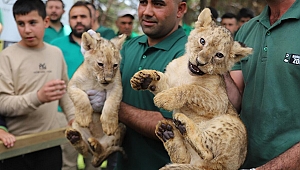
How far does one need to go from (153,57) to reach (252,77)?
36.5 inches

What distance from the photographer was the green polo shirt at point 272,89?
9.42 feet

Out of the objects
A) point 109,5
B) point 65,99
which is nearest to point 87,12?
point 65,99

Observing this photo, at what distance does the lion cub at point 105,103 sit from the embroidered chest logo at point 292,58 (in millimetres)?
1410

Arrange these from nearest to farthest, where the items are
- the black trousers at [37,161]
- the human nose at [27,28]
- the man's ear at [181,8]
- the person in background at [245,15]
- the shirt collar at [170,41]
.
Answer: the shirt collar at [170,41] < the man's ear at [181,8] < the black trousers at [37,161] < the human nose at [27,28] < the person in background at [245,15]

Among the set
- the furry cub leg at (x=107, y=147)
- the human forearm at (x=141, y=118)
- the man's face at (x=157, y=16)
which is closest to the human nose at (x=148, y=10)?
the man's face at (x=157, y=16)

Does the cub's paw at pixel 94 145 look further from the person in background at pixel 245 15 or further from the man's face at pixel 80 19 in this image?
the person in background at pixel 245 15

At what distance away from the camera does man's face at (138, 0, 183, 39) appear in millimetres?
3580

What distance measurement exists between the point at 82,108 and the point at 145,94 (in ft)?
1.89

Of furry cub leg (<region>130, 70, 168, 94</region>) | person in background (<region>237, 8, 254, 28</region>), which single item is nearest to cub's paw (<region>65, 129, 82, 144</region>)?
furry cub leg (<region>130, 70, 168, 94</region>)

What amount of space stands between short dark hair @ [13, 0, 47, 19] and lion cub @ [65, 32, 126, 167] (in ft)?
6.05

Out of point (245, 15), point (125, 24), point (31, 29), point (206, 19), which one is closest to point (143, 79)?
point (206, 19)

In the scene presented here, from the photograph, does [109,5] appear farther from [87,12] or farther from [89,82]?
[89,82]

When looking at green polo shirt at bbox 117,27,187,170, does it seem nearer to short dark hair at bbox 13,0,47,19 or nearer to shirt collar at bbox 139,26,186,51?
shirt collar at bbox 139,26,186,51

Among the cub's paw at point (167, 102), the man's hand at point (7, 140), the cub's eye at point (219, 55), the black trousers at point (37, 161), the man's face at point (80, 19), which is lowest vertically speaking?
the black trousers at point (37, 161)
